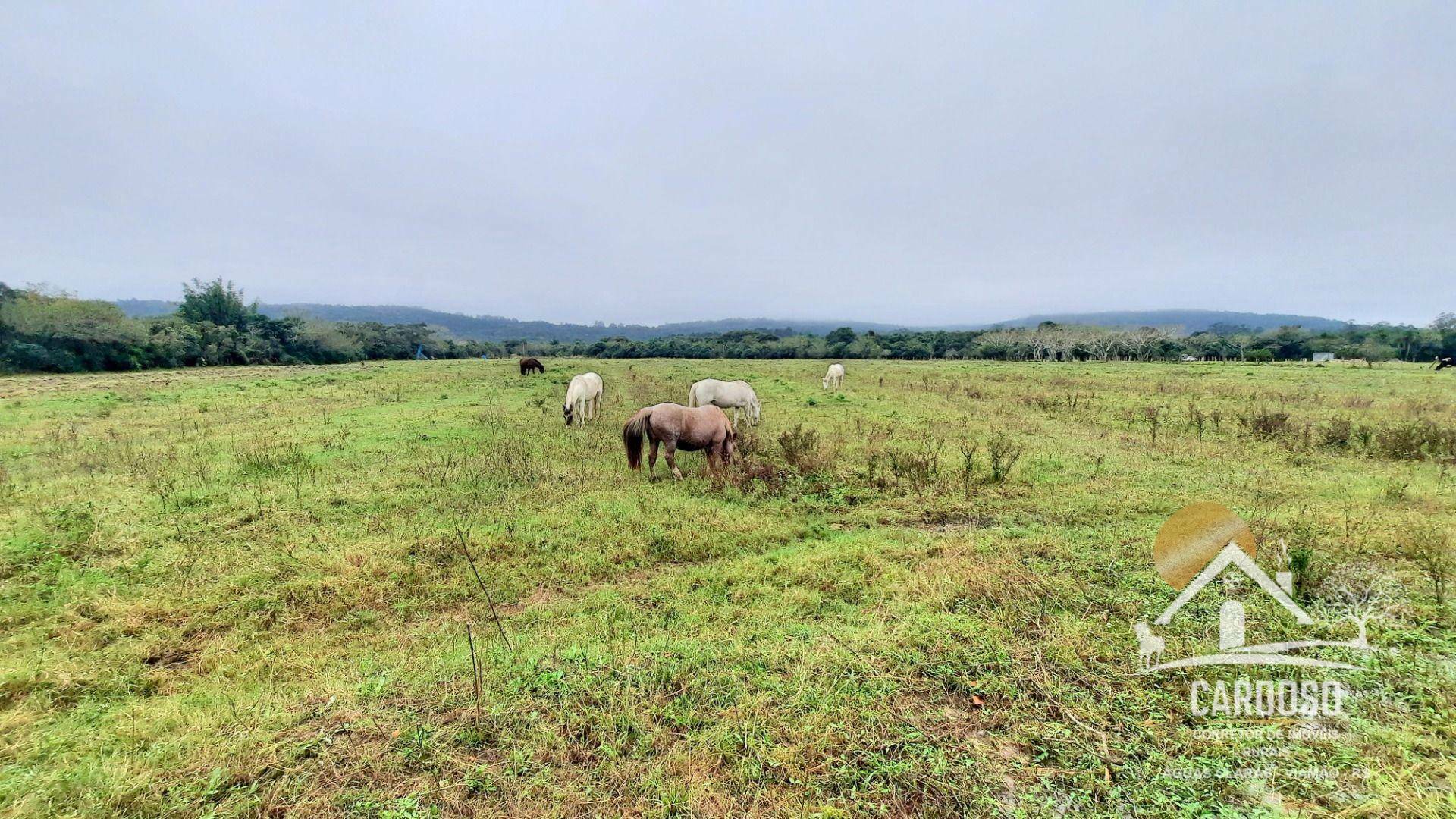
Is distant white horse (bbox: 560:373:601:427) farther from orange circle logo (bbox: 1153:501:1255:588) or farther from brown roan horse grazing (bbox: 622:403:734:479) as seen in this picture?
orange circle logo (bbox: 1153:501:1255:588)

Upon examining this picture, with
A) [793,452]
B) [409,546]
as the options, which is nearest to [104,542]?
[409,546]

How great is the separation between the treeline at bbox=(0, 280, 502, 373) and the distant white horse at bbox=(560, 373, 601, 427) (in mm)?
49252

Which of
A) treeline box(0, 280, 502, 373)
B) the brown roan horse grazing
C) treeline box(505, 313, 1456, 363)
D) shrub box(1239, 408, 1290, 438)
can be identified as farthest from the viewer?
treeline box(505, 313, 1456, 363)

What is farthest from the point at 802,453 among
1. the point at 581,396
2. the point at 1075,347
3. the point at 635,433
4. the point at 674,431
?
the point at 1075,347

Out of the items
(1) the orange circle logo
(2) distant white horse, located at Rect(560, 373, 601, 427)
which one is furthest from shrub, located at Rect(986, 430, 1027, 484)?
(2) distant white horse, located at Rect(560, 373, 601, 427)

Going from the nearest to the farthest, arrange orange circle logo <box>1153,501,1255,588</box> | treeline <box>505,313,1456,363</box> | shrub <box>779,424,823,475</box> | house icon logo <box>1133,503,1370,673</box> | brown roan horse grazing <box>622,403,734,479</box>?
1. house icon logo <box>1133,503,1370,673</box>
2. orange circle logo <box>1153,501,1255,588</box>
3. brown roan horse grazing <box>622,403,734,479</box>
4. shrub <box>779,424,823,475</box>
5. treeline <box>505,313,1456,363</box>

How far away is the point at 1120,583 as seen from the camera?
15.0 ft

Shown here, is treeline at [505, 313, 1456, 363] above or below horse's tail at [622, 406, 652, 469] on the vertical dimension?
above

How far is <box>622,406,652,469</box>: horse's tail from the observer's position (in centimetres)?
859

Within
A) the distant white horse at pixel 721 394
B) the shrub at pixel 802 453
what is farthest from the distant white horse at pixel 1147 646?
the distant white horse at pixel 721 394

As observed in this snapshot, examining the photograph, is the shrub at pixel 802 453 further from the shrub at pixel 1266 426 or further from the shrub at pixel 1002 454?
the shrub at pixel 1266 426

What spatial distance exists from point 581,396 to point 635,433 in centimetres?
615

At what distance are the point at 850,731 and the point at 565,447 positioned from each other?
352 inches

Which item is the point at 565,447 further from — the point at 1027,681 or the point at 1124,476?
the point at 1124,476
